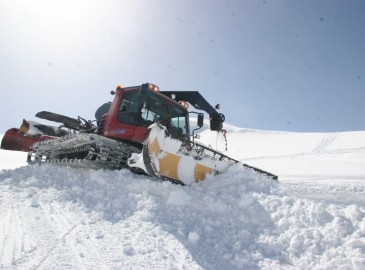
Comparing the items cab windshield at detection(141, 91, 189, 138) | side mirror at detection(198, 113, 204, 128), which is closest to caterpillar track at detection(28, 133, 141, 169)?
cab windshield at detection(141, 91, 189, 138)

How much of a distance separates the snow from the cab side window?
180cm

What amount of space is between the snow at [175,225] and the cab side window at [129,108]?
71.0 inches

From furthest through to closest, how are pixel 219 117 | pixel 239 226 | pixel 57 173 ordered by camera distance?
pixel 219 117 → pixel 57 173 → pixel 239 226

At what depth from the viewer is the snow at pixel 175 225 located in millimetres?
3250

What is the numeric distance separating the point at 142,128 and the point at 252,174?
2.90 metres

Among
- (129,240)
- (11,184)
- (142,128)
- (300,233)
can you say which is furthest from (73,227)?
(142,128)

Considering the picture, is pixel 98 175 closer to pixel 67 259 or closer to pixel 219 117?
pixel 67 259

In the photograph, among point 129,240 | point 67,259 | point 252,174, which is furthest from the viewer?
point 252,174

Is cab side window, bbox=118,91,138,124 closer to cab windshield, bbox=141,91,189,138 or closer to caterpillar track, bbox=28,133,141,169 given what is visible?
cab windshield, bbox=141,91,189,138

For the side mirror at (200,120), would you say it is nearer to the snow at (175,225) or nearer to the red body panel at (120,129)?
the red body panel at (120,129)

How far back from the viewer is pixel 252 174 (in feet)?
19.5

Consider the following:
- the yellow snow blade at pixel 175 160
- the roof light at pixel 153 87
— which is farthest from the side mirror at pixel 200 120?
the yellow snow blade at pixel 175 160

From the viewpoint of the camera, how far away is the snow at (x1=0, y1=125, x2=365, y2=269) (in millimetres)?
3250

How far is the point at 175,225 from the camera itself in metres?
4.21
